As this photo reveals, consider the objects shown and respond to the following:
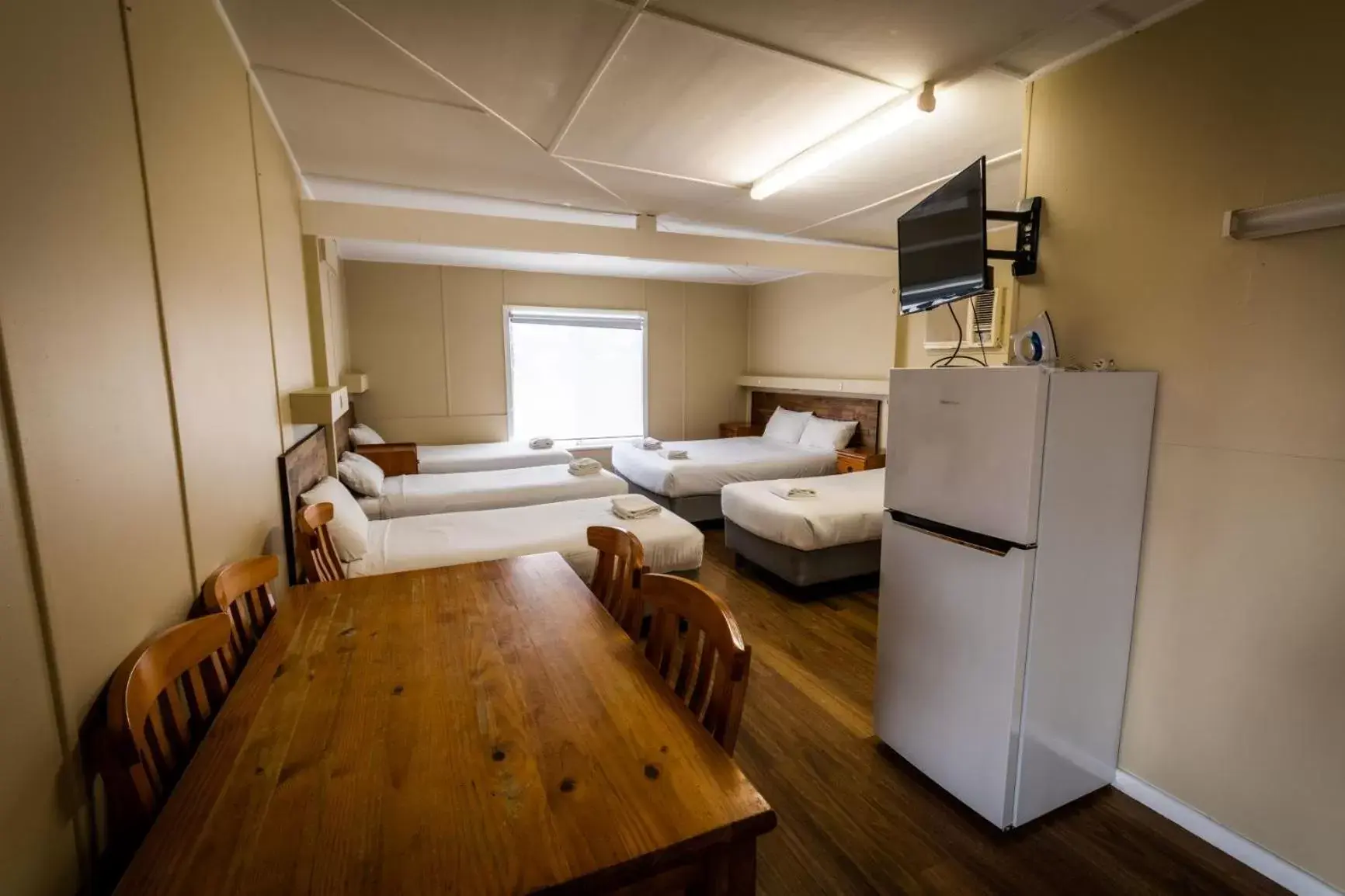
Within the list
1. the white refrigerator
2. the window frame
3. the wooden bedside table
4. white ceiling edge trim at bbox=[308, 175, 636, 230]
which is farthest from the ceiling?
the wooden bedside table

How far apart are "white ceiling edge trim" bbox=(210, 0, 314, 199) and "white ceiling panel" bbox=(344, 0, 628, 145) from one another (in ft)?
1.53

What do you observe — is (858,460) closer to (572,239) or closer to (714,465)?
(714,465)

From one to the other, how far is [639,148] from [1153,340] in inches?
87.6

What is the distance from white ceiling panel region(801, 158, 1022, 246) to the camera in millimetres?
3033

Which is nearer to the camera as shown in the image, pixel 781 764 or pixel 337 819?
pixel 337 819

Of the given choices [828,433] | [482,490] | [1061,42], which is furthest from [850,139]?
[828,433]

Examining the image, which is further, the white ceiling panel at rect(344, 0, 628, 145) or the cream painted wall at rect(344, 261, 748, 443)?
the cream painted wall at rect(344, 261, 748, 443)

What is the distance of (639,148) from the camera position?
270 cm

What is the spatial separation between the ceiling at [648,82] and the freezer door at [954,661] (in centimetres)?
164

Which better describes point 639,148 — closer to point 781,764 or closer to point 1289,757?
point 781,764

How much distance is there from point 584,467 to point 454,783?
145 inches

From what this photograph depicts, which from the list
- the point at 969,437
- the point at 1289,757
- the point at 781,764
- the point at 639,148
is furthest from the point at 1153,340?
the point at 639,148

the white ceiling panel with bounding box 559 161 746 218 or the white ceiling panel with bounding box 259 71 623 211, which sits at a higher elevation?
the white ceiling panel with bounding box 259 71 623 211

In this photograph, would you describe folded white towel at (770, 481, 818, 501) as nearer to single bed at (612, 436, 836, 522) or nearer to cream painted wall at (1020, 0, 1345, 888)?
single bed at (612, 436, 836, 522)
